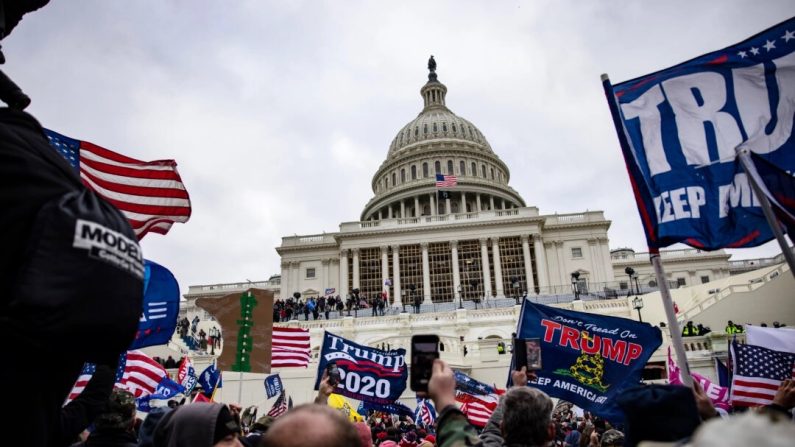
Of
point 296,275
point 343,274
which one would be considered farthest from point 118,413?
point 296,275

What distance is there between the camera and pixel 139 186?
7965 millimetres

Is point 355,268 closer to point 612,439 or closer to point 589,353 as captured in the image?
point 589,353

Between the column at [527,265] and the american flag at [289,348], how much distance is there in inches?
1616

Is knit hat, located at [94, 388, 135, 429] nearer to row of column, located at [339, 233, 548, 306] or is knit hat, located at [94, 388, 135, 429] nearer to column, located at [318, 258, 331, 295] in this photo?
row of column, located at [339, 233, 548, 306]

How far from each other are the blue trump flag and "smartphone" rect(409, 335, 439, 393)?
4525 mm

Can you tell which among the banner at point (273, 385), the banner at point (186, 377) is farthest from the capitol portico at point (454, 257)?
the banner at point (273, 385)

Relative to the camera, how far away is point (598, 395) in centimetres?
789

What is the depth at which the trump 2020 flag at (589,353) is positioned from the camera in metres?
7.93

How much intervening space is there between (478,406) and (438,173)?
66.0 meters

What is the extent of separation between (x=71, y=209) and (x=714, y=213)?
6.19 m

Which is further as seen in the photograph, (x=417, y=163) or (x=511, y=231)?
(x=417, y=163)

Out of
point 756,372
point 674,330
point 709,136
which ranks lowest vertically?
point 756,372

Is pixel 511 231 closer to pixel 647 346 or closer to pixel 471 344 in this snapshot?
pixel 471 344

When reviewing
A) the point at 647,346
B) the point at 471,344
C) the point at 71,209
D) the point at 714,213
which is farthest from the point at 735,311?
the point at 71,209
